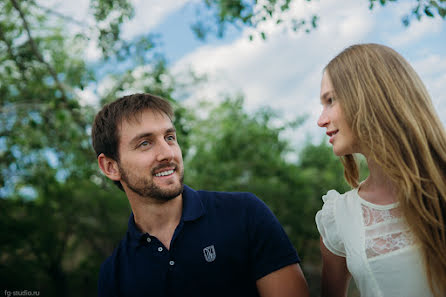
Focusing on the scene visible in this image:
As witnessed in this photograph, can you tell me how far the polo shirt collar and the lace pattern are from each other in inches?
41.9

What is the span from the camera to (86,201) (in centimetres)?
734

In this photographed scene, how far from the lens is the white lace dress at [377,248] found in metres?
1.80

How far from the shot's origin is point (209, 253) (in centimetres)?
245

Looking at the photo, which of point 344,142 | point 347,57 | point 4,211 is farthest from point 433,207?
Result: point 4,211

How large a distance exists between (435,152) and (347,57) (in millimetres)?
626

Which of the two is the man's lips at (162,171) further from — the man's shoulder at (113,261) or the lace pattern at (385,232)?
the lace pattern at (385,232)

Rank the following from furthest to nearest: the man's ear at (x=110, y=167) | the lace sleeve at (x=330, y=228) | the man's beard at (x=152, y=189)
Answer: the man's ear at (x=110, y=167) < the man's beard at (x=152, y=189) < the lace sleeve at (x=330, y=228)

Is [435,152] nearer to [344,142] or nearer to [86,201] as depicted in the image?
[344,142]

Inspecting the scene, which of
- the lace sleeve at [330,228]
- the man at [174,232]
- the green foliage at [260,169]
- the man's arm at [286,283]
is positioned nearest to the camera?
the lace sleeve at [330,228]

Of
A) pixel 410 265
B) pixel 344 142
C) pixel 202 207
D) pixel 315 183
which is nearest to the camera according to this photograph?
pixel 410 265

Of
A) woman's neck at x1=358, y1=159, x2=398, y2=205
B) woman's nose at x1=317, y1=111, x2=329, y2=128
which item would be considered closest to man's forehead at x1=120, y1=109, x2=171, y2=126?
woman's nose at x1=317, y1=111, x2=329, y2=128

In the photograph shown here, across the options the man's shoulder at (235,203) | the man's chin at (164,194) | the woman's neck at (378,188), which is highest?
the man's chin at (164,194)

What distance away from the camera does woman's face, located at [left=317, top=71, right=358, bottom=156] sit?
1940 mm

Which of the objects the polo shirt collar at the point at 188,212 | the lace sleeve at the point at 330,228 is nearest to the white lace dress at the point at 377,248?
the lace sleeve at the point at 330,228
